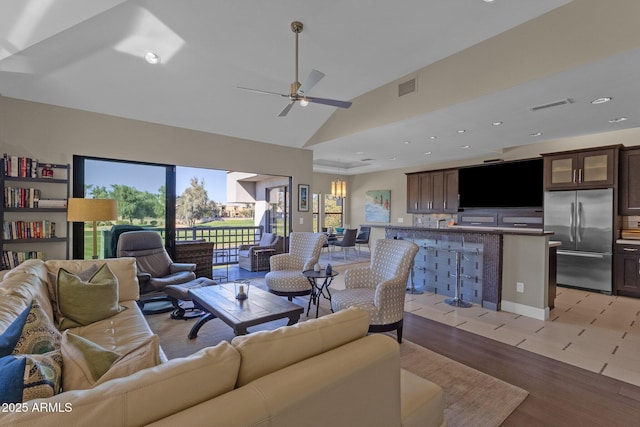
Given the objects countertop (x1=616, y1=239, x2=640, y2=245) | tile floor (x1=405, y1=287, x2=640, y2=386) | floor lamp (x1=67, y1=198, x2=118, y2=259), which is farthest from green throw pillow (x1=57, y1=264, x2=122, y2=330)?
countertop (x1=616, y1=239, x2=640, y2=245)

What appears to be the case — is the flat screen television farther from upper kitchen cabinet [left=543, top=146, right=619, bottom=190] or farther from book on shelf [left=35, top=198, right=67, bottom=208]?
book on shelf [left=35, top=198, right=67, bottom=208]

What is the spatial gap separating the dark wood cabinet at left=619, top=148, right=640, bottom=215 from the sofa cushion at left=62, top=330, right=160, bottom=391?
6.95 m

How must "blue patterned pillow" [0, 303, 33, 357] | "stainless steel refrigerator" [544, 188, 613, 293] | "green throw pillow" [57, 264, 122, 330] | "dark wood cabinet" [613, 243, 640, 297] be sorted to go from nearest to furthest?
"blue patterned pillow" [0, 303, 33, 357]
"green throw pillow" [57, 264, 122, 330]
"dark wood cabinet" [613, 243, 640, 297]
"stainless steel refrigerator" [544, 188, 613, 293]

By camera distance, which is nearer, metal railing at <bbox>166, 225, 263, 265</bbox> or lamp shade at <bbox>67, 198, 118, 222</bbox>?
lamp shade at <bbox>67, 198, 118, 222</bbox>

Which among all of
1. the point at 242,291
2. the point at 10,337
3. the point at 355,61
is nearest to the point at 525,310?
the point at 242,291

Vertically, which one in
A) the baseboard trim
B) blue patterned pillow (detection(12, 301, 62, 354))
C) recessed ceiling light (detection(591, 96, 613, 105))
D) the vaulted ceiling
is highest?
the vaulted ceiling

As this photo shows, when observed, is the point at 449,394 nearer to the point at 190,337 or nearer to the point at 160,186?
the point at 190,337

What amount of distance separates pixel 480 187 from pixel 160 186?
6.82 meters

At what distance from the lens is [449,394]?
7.24ft

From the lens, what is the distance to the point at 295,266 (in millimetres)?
4668

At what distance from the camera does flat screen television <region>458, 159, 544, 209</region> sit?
6184mm

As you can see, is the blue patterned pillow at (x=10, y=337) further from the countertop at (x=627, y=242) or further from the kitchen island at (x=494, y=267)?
the countertop at (x=627, y=242)

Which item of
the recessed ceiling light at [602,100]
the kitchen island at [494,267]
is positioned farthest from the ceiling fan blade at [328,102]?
the recessed ceiling light at [602,100]

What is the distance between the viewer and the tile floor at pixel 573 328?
274 cm
